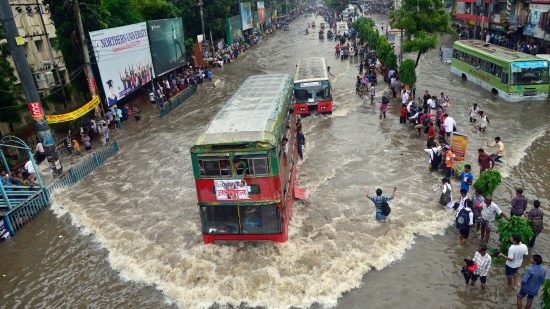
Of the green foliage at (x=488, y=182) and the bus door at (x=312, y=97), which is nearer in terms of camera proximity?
the green foliage at (x=488, y=182)

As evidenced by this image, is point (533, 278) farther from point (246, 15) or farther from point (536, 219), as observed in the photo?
point (246, 15)

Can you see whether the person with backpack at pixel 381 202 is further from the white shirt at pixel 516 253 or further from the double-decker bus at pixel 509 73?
the double-decker bus at pixel 509 73

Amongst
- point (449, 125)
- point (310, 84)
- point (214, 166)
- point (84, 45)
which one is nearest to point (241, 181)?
point (214, 166)

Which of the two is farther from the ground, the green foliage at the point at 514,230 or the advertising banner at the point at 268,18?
the advertising banner at the point at 268,18

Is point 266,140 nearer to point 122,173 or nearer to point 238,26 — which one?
point 122,173

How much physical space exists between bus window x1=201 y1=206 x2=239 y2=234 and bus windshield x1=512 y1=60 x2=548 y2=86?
18948 millimetres

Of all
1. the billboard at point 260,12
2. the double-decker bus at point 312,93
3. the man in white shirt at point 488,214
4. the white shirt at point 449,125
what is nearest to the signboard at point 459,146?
the white shirt at point 449,125

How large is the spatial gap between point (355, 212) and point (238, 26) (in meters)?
48.2

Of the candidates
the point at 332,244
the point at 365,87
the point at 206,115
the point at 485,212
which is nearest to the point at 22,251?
the point at 332,244

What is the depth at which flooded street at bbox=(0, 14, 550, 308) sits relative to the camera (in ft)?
33.0

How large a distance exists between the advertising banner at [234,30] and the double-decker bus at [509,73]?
32.4 m

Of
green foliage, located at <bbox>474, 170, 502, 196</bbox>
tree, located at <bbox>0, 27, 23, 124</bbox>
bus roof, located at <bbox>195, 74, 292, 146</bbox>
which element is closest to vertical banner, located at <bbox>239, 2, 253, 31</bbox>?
tree, located at <bbox>0, 27, 23, 124</bbox>

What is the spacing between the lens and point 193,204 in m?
14.8

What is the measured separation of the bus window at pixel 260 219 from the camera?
425 inches
